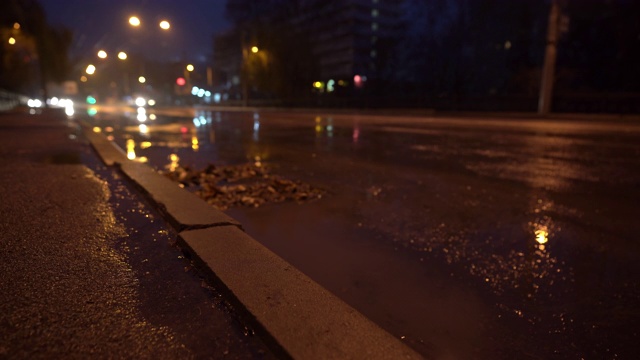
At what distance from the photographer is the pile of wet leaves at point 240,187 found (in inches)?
210

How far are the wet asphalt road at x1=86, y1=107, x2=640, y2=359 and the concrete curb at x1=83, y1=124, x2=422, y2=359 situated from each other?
51cm

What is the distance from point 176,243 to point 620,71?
36398 mm

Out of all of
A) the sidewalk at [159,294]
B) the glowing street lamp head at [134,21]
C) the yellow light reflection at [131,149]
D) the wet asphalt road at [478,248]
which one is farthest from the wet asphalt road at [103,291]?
the glowing street lamp head at [134,21]

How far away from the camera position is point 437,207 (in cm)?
502

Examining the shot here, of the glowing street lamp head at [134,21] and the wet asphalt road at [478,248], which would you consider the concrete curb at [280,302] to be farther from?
the glowing street lamp head at [134,21]

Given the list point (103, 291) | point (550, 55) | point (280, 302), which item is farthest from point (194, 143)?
point (550, 55)

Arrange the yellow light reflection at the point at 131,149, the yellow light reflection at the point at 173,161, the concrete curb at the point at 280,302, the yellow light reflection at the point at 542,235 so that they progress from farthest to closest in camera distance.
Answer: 1. the yellow light reflection at the point at 131,149
2. the yellow light reflection at the point at 173,161
3. the yellow light reflection at the point at 542,235
4. the concrete curb at the point at 280,302

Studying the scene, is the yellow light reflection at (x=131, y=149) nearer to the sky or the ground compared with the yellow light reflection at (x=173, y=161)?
nearer to the sky

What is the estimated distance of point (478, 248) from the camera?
3.72 metres

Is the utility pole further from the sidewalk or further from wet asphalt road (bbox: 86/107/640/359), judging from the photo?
the sidewalk

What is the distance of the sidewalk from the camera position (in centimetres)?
190

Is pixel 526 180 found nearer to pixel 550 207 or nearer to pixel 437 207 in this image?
pixel 550 207

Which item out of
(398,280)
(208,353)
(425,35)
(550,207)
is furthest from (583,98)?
(425,35)

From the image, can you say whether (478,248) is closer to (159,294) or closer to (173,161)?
(159,294)
